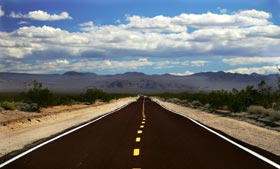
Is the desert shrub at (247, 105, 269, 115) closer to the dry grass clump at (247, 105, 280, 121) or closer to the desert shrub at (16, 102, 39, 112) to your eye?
the dry grass clump at (247, 105, 280, 121)

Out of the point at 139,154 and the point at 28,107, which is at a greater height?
the point at 28,107

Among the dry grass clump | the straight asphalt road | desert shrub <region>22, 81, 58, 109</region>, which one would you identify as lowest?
the straight asphalt road

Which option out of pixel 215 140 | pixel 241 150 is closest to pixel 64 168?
pixel 241 150

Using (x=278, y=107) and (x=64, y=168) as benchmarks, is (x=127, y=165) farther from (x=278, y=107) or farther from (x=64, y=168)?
(x=278, y=107)

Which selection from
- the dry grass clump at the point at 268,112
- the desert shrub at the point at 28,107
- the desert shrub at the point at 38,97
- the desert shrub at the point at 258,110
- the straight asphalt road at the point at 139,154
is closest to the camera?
the straight asphalt road at the point at 139,154

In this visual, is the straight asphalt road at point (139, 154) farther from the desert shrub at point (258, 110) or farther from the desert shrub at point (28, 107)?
the desert shrub at point (28, 107)

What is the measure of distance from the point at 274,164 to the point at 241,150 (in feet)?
8.68

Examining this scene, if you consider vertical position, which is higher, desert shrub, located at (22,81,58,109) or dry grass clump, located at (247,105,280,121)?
desert shrub, located at (22,81,58,109)

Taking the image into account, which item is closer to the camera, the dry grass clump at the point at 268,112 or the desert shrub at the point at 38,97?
the dry grass clump at the point at 268,112

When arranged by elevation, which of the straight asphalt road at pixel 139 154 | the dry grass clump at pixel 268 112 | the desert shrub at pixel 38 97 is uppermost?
the desert shrub at pixel 38 97

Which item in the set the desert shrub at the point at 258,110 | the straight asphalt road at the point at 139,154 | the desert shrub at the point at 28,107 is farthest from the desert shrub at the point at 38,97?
the straight asphalt road at the point at 139,154

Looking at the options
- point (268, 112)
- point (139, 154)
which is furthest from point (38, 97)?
point (139, 154)

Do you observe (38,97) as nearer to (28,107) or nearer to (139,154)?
(28,107)

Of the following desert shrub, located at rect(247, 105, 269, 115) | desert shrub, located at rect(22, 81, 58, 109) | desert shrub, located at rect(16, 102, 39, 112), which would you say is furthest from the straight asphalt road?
desert shrub, located at rect(22, 81, 58, 109)
